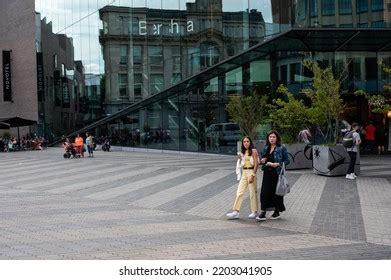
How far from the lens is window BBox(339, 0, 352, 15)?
75.2 feet

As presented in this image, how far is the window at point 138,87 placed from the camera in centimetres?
3303

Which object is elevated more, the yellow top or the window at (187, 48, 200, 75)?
the window at (187, 48, 200, 75)

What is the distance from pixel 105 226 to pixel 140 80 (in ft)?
79.9

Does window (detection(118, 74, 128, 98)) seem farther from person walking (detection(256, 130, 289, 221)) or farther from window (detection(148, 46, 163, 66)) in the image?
person walking (detection(256, 130, 289, 221))

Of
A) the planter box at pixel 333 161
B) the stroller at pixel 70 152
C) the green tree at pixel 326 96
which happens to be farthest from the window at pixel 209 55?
the planter box at pixel 333 161

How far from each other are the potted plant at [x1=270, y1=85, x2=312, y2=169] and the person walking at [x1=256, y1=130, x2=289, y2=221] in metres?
8.54

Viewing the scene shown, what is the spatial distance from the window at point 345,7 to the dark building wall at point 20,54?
101 feet

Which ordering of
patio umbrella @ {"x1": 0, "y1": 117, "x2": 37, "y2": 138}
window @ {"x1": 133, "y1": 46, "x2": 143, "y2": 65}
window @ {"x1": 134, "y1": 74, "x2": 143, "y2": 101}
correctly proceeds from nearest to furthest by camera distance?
window @ {"x1": 133, "y1": 46, "x2": 143, "y2": 65}, window @ {"x1": 134, "y1": 74, "x2": 143, "y2": 101}, patio umbrella @ {"x1": 0, "y1": 117, "x2": 37, "y2": 138}

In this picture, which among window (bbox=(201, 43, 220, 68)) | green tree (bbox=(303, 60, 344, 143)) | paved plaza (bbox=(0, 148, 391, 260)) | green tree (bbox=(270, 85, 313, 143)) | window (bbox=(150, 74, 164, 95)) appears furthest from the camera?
window (bbox=(150, 74, 164, 95))

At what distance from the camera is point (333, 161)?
16438mm

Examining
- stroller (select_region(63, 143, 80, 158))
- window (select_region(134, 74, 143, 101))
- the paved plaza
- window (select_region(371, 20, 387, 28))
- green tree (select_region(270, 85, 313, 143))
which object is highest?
window (select_region(371, 20, 387, 28))

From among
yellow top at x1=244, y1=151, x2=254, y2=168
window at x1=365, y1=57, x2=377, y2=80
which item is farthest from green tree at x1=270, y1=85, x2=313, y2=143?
window at x1=365, y1=57, x2=377, y2=80

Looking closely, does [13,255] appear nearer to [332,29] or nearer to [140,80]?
[332,29]

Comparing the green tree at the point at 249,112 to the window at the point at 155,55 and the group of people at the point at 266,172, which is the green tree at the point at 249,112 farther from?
the window at the point at 155,55
